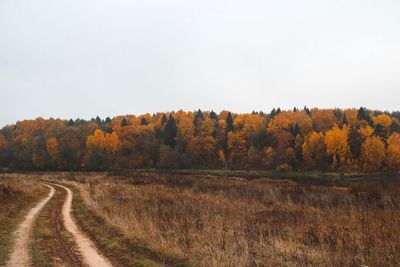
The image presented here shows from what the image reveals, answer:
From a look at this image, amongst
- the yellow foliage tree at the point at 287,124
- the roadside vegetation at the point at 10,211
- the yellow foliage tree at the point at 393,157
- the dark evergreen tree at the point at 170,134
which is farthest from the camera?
the dark evergreen tree at the point at 170,134

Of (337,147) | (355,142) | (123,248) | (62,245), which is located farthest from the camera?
(355,142)

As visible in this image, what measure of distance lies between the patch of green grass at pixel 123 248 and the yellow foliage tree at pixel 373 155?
291ft

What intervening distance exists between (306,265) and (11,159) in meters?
127

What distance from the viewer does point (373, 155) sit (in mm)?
91688

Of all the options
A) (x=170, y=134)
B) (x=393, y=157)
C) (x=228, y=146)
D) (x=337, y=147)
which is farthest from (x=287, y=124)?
(x=170, y=134)

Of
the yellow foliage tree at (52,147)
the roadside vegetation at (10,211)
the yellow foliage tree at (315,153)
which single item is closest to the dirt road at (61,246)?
the roadside vegetation at (10,211)

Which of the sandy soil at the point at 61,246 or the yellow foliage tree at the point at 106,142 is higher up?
the yellow foliage tree at the point at 106,142

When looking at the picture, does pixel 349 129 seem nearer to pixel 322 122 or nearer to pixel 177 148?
pixel 322 122

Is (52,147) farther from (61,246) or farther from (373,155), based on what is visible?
(61,246)

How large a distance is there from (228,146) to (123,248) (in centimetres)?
10610

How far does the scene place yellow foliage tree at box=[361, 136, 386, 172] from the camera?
91312mm

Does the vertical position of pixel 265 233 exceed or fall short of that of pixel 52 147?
it falls short

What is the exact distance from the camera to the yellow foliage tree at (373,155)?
91312 millimetres

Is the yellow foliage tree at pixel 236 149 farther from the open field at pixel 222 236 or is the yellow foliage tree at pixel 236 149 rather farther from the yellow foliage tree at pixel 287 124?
the open field at pixel 222 236
